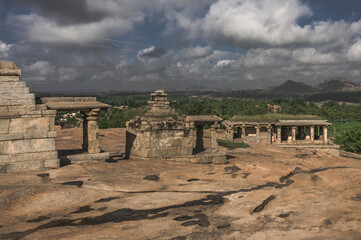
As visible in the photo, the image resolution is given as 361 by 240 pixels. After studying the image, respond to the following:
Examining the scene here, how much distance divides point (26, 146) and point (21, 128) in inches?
28.5

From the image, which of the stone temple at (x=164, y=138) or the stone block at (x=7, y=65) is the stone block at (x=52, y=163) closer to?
the stone block at (x=7, y=65)

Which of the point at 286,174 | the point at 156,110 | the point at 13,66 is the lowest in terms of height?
the point at 286,174

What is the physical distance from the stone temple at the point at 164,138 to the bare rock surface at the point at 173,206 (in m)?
2.89

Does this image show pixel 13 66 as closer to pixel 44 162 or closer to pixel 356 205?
pixel 44 162

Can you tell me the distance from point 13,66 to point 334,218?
38.8 ft

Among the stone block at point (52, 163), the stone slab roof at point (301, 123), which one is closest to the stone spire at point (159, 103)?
the stone block at point (52, 163)

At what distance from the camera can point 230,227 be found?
5.22 m

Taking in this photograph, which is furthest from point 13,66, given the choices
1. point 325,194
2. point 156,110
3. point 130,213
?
point 325,194

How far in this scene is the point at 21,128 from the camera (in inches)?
416

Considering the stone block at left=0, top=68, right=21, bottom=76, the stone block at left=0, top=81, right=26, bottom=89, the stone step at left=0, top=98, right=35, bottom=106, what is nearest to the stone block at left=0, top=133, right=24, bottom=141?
the stone step at left=0, top=98, right=35, bottom=106

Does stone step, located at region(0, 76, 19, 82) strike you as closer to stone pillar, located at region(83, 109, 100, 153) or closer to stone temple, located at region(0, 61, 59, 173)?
stone temple, located at region(0, 61, 59, 173)

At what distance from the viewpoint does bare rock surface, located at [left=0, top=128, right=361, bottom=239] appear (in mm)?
5000

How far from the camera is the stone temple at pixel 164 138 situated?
14.3 metres

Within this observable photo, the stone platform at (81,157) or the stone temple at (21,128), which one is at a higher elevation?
the stone temple at (21,128)
